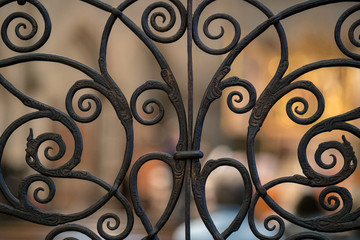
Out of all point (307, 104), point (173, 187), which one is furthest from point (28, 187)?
point (307, 104)

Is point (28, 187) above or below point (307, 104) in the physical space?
below

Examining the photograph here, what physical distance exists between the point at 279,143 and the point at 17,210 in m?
1.90

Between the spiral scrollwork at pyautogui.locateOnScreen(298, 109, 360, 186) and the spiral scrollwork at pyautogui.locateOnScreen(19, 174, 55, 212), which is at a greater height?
the spiral scrollwork at pyautogui.locateOnScreen(298, 109, 360, 186)

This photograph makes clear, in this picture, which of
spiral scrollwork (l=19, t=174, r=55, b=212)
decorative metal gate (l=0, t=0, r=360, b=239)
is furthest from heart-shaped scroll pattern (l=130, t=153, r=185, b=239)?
spiral scrollwork (l=19, t=174, r=55, b=212)

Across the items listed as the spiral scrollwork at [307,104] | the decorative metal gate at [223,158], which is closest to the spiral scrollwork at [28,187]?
the decorative metal gate at [223,158]

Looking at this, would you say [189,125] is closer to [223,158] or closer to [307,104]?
[223,158]

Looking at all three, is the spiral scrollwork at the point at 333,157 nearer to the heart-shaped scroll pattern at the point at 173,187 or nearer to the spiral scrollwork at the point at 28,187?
the heart-shaped scroll pattern at the point at 173,187

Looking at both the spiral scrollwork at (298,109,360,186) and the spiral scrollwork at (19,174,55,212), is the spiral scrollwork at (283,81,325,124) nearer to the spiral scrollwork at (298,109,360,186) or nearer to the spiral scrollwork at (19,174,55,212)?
the spiral scrollwork at (298,109,360,186)

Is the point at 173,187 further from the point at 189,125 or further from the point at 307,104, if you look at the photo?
the point at 307,104

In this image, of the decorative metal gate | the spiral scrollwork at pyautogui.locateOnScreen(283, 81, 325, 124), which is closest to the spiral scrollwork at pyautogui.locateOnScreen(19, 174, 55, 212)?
the decorative metal gate

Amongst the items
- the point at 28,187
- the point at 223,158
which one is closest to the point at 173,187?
the point at 223,158

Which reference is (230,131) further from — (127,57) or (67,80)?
(67,80)

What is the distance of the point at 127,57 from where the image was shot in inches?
114

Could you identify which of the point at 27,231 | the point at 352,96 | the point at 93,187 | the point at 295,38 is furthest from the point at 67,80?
the point at 352,96
